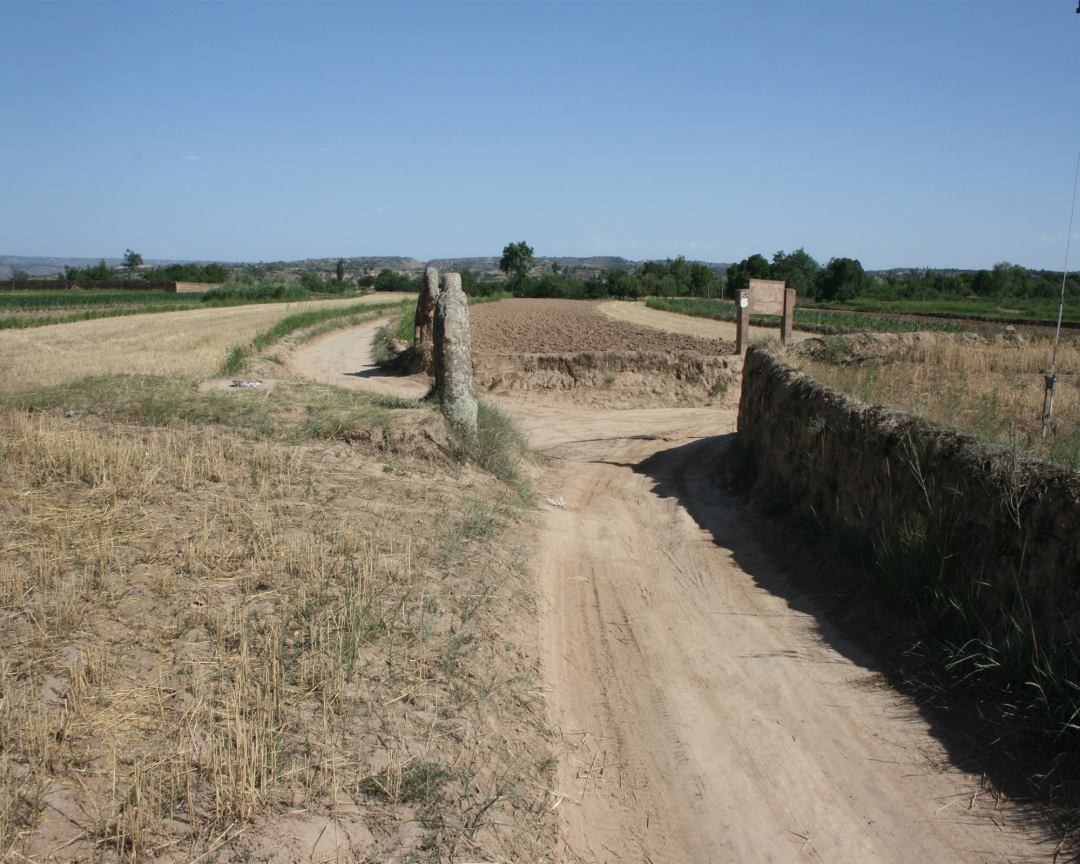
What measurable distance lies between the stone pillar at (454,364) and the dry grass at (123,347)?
20.8 ft

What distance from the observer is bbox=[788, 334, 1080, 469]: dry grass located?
6473mm

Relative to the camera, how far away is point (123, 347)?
78.9 ft

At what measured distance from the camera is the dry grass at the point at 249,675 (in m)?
3.04

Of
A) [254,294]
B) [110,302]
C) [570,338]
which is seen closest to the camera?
[570,338]

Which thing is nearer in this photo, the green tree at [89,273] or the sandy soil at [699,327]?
the sandy soil at [699,327]

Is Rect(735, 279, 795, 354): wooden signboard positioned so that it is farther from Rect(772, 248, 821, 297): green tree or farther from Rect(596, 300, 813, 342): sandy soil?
Rect(772, 248, 821, 297): green tree

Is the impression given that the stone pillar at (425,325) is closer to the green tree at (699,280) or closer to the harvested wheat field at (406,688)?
the harvested wheat field at (406,688)

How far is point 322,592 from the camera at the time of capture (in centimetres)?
495

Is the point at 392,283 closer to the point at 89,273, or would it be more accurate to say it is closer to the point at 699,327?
the point at 89,273

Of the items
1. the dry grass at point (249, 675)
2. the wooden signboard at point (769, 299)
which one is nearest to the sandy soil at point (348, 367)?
the dry grass at point (249, 675)

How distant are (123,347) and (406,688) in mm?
24147

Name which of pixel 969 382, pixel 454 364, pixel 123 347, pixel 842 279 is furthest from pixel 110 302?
pixel 842 279

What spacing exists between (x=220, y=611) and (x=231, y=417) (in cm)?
539

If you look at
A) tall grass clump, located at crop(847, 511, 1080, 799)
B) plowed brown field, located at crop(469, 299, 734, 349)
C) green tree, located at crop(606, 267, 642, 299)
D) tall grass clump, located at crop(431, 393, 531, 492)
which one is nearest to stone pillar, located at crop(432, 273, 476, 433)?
tall grass clump, located at crop(431, 393, 531, 492)
